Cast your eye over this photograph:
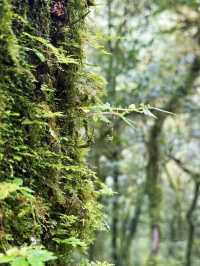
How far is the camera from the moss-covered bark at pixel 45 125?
60.8 inches

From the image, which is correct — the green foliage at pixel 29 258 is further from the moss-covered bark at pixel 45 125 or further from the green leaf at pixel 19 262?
the moss-covered bark at pixel 45 125

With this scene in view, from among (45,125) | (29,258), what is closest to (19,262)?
(29,258)

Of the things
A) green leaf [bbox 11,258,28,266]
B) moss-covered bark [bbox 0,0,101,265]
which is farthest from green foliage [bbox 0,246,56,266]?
moss-covered bark [bbox 0,0,101,265]

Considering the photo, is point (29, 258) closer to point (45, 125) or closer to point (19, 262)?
point (19, 262)

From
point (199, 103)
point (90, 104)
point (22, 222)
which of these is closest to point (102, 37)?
point (90, 104)

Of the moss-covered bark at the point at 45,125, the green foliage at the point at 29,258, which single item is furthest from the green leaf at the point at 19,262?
the moss-covered bark at the point at 45,125

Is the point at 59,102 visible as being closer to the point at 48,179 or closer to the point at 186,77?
the point at 48,179

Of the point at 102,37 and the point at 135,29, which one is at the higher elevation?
the point at 102,37

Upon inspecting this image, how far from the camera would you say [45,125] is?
67.7 inches

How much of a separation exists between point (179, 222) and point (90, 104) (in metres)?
18.0

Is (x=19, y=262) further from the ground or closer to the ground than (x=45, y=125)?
closer to the ground

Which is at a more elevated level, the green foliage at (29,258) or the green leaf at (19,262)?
the green foliage at (29,258)

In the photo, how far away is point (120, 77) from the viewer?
8.83 m

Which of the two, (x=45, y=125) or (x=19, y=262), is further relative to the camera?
(x=45, y=125)
